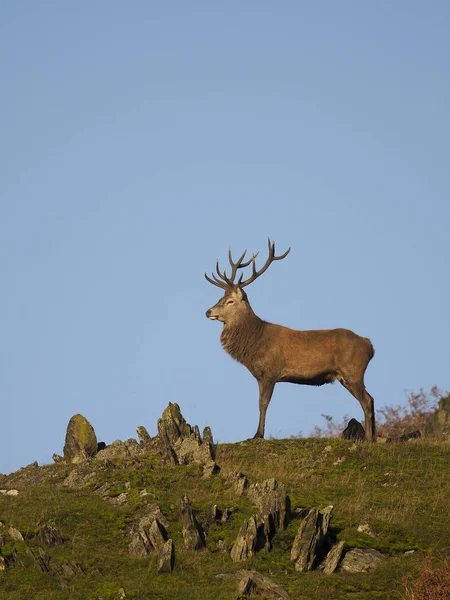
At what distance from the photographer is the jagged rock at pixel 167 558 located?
15.0 meters

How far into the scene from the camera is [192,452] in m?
21.3

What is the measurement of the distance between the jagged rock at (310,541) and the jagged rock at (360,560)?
1.41 feet

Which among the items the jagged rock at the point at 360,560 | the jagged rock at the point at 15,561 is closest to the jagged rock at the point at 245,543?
the jagged rock at the point at 360,560

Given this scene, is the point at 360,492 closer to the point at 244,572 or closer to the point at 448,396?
the point at 244,572

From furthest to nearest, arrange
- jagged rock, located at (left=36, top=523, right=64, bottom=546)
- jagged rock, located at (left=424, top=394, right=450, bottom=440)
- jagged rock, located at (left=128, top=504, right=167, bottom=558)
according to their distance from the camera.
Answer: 1. jagged rock, located at (left=424, top=394, right=450, bottom=440)
2. jagged rock, located at (left=36, top=523, right=64, bottom=546)
3. jagged rock, located at (left=128, top=504, right=167, bottom=558)

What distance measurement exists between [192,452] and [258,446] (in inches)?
79.4

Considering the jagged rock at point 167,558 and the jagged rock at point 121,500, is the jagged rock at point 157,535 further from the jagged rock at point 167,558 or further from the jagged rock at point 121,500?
the jagged rock at point 121,500

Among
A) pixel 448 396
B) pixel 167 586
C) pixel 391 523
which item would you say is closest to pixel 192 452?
pixel 391 523

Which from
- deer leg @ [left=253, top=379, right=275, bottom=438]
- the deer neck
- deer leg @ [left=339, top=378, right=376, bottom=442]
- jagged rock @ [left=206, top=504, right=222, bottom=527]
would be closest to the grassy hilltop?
jagged rock @ [left=206, top=504, right=222, bottom=527]

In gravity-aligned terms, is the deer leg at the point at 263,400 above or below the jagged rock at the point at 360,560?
above

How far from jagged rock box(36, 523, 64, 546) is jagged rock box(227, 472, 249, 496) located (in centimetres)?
368

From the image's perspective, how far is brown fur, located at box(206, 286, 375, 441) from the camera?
24750 mm

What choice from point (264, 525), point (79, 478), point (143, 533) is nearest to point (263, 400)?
point (79, 478)

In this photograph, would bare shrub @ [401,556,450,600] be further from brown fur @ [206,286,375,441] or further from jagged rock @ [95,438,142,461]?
brown fur @ [206,286,375,441]
